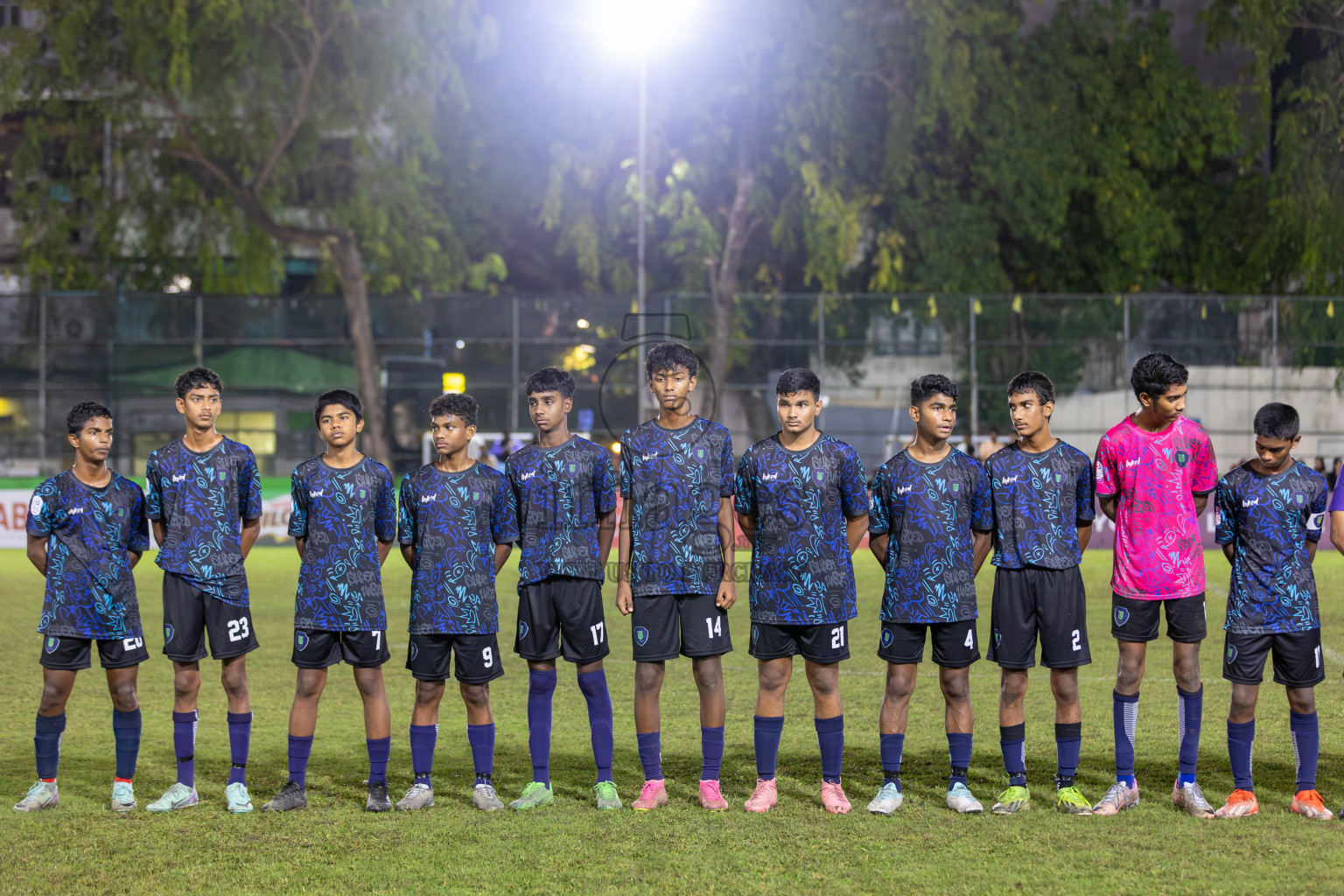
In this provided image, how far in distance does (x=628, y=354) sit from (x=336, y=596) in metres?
22.8

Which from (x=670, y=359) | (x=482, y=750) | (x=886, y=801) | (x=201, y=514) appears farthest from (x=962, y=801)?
(x=201, y=514)

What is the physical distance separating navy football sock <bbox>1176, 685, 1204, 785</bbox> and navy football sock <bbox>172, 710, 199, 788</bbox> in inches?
174

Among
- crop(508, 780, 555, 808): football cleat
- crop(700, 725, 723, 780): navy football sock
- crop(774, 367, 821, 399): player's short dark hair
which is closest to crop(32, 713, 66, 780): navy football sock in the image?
crop(508, 780, 555, 808): football cleat

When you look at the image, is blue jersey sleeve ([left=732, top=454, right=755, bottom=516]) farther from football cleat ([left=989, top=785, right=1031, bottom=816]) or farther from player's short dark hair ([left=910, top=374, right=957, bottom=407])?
football cleat ([left=989, top=785, right=1031, bottom=816])

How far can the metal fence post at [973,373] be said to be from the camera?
96.3 feet

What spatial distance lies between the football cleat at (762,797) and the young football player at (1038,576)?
974 millimetres

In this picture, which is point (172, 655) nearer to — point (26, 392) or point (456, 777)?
point (456, 777)

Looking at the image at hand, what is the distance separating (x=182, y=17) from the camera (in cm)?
2514

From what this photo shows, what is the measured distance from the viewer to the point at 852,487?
19.8 ft

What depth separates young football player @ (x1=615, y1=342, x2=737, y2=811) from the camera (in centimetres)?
602

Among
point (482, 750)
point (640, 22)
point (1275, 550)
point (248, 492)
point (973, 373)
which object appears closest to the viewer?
point (1275, 550)

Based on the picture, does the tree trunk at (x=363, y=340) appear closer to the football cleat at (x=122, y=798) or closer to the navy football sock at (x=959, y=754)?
the football cleat at (x=122, y=798)

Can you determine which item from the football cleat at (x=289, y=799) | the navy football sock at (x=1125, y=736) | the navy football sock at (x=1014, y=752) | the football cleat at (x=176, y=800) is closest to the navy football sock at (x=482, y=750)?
the football cleat at (x=289, y=799)

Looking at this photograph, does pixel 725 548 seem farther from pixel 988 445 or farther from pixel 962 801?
pixel 988 445
